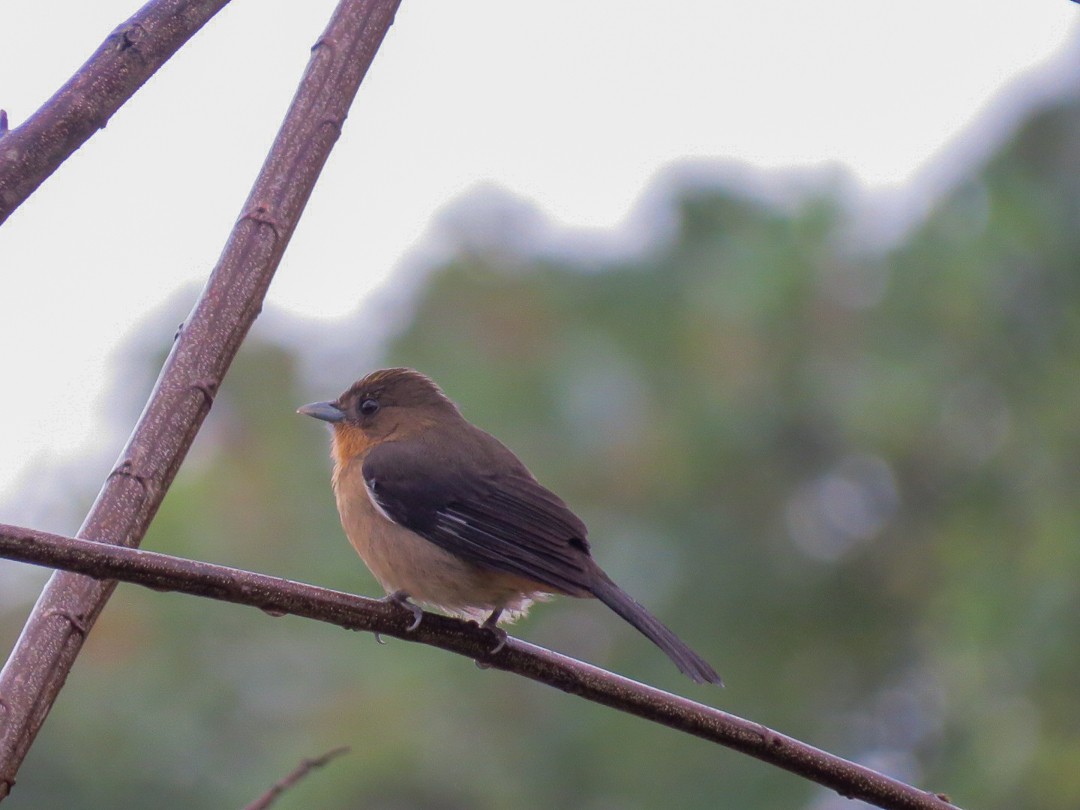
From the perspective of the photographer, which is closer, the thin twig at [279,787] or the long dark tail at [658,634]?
the thin twig at [279,787]

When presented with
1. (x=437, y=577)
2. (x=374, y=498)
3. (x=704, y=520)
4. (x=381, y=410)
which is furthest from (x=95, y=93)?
(x=704, y=520)

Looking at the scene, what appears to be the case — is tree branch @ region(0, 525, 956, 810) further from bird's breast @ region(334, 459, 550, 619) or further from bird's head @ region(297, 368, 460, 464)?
bird's head @ region(297, 368, 460, 464)

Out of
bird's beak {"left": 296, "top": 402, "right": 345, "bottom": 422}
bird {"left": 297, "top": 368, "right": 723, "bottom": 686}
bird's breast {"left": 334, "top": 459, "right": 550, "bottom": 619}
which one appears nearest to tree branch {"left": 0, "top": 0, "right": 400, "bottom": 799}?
bird {"left": 297, "top": 368, "right": 723, "bottom": 686}

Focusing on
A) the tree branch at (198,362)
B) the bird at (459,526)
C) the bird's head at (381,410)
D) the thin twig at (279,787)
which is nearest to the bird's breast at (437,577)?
the bird at (459,526)

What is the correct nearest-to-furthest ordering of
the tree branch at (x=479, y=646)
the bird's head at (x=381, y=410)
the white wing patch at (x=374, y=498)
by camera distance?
the tree branch at (x=479, y=646)
the white wing patch at (x=374, y=498)
the bird's head at (x=381, y=410)

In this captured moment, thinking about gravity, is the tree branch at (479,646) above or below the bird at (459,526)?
above

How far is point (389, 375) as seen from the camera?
4.96m

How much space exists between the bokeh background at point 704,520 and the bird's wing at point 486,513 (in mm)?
4437

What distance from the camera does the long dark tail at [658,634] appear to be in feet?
11.0

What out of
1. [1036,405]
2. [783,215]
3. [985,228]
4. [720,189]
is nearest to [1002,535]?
[1036,405]

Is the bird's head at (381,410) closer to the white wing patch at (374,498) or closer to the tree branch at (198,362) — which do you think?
Result: the white wing patch at (374,498)

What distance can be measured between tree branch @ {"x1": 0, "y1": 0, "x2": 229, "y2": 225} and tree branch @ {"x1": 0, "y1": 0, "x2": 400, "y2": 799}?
0.19 ft

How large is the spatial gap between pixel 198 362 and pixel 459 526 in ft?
4.87

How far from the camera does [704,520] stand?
10.9 m
